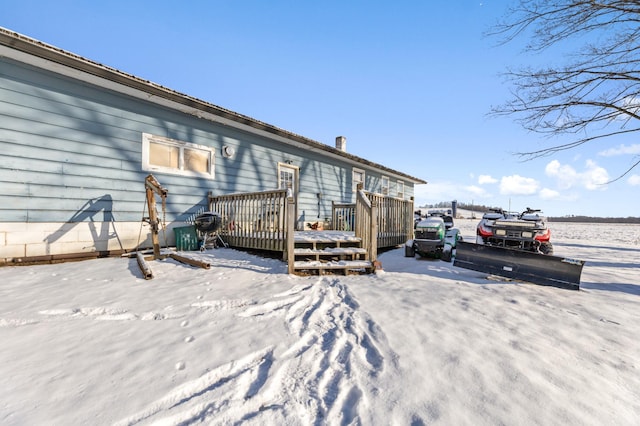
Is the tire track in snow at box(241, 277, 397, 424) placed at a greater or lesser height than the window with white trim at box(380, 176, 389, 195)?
lesser

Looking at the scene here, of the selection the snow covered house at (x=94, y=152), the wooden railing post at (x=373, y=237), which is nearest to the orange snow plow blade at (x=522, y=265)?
the wooden railing post at (x=373, y=237)

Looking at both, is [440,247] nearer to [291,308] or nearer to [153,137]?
[291,308]

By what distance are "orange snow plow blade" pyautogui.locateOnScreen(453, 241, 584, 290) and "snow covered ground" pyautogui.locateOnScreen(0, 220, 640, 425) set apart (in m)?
0.36

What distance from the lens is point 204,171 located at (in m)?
7.43

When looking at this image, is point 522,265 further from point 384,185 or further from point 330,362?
point 384,185

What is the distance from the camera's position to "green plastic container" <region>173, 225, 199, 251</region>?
6379mm

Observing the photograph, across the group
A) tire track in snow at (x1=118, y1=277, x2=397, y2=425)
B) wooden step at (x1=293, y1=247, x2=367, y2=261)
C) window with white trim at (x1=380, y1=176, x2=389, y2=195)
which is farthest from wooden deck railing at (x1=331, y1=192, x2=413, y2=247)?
window with white trim at (x1=380, y1=176, x2=389, y2=195)

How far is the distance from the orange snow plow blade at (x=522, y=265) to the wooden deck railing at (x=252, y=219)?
12.0 feet

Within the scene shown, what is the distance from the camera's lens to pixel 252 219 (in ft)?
21.3

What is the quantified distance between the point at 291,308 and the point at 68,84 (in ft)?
20.5

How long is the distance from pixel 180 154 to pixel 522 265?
7.80 metres

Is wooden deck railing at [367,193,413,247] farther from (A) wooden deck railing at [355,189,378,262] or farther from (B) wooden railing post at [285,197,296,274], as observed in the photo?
(B) wooden railing post at [285,197,296,274]

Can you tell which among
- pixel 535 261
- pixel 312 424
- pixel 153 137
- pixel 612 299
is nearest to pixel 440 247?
pixel 535 261

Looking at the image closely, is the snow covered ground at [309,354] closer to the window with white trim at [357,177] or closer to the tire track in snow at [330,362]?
the tire track in snow at [330,362]
